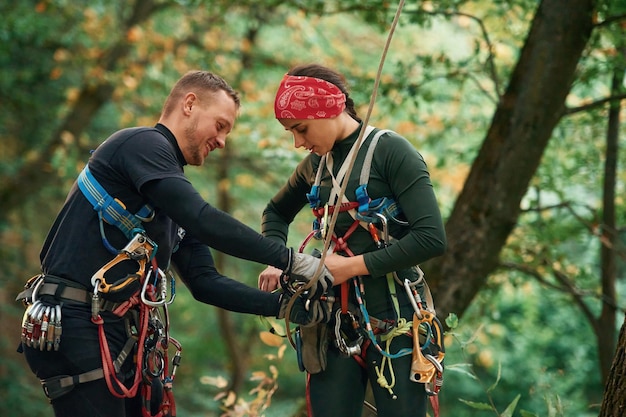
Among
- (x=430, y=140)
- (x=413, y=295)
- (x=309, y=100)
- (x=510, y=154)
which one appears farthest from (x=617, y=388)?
(x=430, y=140)

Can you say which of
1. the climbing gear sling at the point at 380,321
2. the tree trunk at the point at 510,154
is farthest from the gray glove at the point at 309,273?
the tree trunk at the point at 510,154

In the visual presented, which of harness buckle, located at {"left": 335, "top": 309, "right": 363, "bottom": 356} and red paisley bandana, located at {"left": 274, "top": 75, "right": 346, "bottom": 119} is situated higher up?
red paisley bandana, located at {"left": 274, "top": 75, "right": 346, "bottom": 119}

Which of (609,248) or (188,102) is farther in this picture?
(609,248)

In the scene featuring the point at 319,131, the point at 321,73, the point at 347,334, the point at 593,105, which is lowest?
the point at 347,334

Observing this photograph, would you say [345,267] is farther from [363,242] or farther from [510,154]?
[510,154]

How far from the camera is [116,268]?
3066 mm

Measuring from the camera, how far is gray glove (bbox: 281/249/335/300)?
3.07 m

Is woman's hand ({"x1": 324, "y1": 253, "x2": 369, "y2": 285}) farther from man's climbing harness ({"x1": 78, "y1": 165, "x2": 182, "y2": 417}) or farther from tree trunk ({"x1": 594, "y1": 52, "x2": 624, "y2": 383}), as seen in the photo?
tree trunk ({"x1": 594, "y1": 52, "x2": 624, "y2": 383})

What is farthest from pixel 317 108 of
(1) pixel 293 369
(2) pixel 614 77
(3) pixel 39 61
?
(1) pixel 293 369

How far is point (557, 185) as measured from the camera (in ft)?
22.3

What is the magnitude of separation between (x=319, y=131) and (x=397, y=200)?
403mm

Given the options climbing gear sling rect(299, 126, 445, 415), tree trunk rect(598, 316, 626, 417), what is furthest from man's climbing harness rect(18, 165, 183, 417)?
tree trunk rect(598, 316, 626, 417)

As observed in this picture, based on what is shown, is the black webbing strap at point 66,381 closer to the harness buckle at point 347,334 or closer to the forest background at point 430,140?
the harness buckle at point 347,334

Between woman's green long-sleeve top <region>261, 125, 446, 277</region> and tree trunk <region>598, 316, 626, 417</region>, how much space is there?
0.79 metres
